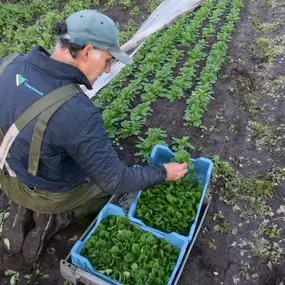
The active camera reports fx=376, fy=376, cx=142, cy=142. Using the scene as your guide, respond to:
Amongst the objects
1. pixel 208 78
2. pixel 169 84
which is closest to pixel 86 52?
pixel 169 84

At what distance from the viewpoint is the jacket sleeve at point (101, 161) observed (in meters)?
2.47

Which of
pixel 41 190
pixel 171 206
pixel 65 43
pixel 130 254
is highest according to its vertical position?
pixel 65 43

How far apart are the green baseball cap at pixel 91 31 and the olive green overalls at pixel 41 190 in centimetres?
32

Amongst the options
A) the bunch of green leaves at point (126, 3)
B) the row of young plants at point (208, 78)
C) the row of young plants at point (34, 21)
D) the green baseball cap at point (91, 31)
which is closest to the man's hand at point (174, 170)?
the green baseball cap at point (91, 31)

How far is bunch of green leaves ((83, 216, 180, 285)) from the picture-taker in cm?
286

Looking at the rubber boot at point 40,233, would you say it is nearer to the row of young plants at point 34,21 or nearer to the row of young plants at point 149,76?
the row of young plants at point 149,76

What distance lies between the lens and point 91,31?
2.45 meters

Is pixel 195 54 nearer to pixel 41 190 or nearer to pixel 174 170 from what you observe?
pixel 174 170

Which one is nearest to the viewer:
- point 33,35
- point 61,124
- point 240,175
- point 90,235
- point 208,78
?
point 61,124

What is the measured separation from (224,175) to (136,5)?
5450mm

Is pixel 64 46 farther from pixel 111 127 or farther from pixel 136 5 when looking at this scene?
pixel 136 5

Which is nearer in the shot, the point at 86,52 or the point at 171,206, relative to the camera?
the point at 86,52

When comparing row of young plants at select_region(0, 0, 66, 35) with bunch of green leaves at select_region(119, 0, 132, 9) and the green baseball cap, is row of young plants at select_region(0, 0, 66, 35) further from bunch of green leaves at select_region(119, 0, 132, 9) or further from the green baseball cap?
the green baseball cap

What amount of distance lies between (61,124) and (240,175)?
103 inches
